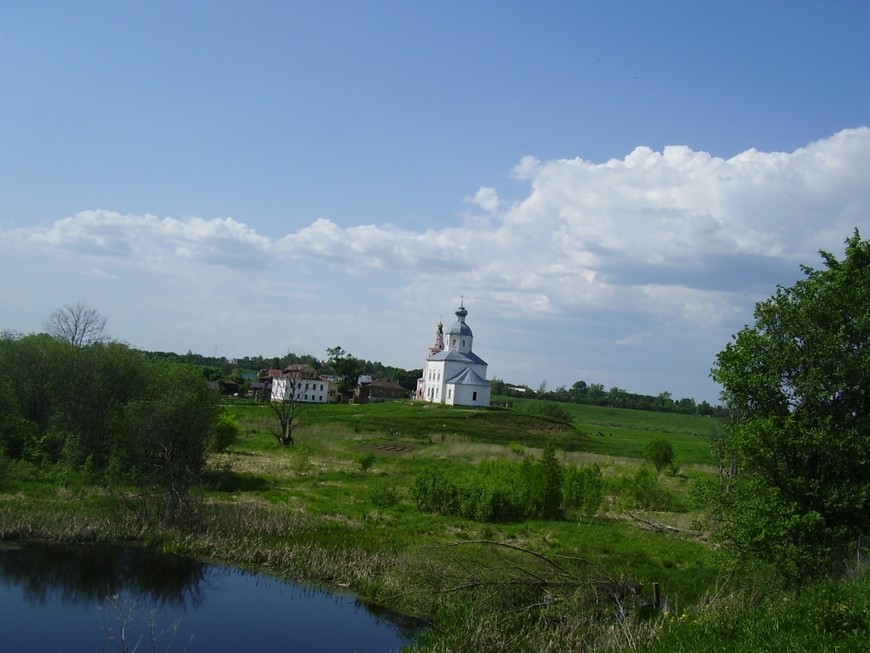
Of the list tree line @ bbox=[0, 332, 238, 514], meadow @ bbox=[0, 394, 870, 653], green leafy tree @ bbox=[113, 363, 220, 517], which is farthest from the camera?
tree line @ bbox=[0, 332, 238, 514]

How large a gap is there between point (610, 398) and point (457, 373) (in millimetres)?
70849

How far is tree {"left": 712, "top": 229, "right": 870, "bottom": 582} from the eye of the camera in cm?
1677

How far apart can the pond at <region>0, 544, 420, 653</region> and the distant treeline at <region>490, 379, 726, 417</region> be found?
432 feet

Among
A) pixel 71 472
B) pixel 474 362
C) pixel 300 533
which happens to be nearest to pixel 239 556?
pixel 300 533

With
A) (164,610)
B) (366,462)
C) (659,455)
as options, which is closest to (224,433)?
(366,462)

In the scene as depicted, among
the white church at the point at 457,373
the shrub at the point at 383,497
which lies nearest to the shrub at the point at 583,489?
the shrub at the point at 383,497

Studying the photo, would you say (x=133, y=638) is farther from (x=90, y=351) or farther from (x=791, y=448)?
(x=90, y=351)

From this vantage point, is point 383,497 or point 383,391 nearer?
point 383,497

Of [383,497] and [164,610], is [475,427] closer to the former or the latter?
[383,497]

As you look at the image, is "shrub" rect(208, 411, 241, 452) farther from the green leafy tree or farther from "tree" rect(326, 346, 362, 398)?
"tree" rect(326, 346, 362, 398)

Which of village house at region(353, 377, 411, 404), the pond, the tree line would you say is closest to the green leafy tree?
the tree line

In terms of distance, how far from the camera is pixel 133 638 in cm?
1677

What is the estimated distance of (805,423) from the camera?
1719 centimetres

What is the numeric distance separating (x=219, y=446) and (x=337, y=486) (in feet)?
34.7
